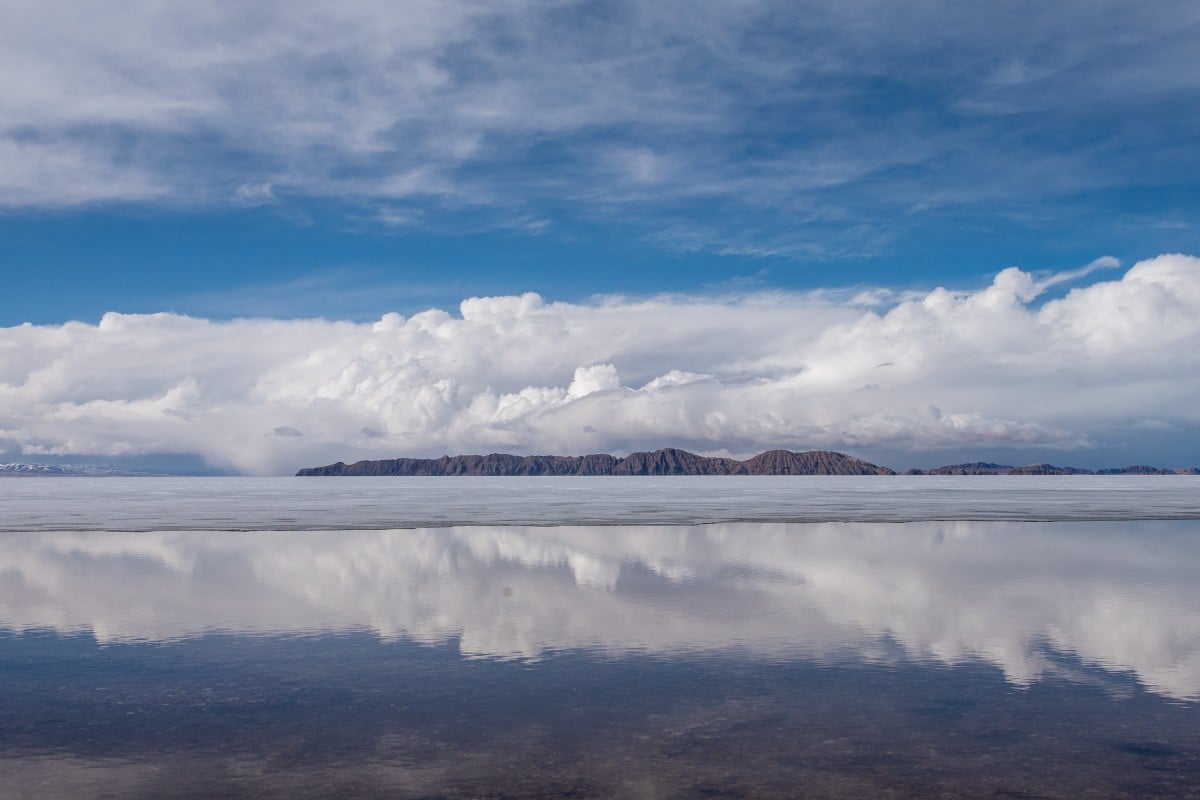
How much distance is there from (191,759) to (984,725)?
Result: 12.2 metres

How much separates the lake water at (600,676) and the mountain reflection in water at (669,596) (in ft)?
0.54

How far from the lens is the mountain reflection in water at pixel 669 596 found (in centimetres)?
2047

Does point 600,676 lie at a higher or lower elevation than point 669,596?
lower

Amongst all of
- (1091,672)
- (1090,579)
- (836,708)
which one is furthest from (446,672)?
(1090,579)

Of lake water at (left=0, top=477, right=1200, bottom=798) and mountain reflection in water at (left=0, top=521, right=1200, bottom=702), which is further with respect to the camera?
mountain reflection in water at (left=0, top=521, right=1200, bottom=702)

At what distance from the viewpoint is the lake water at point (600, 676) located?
40.8 ft

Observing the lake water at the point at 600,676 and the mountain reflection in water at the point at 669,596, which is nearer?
the lake water at the point at 600,676

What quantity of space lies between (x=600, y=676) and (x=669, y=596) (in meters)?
9.82

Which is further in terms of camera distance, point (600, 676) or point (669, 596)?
point (669, 596)

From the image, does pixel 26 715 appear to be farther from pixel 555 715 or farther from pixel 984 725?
pixel 984 725

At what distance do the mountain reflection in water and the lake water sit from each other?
164 mm

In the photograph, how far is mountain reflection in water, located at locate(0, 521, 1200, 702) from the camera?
20.5 metres

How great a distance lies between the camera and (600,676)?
698 inches

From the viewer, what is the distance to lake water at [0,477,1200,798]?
40.8 feet
